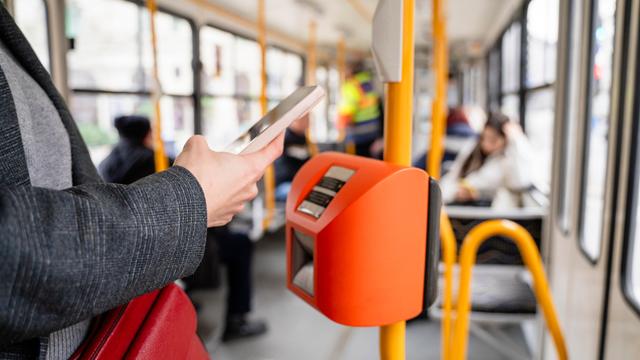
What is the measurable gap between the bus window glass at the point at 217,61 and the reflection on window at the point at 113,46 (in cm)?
39

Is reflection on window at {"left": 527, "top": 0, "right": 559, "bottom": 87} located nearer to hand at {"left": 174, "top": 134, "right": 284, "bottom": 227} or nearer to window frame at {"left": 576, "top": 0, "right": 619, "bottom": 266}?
window frame at {"left": 576, "top": 0, "right": 619, "bottom": 266}

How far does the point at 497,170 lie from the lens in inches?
153

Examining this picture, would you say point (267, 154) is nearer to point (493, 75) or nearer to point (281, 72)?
point (281, 72)

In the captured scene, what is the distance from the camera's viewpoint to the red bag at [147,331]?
0.68 meters

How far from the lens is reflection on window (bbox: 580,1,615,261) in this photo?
6.50ft

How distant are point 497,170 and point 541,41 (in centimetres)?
95

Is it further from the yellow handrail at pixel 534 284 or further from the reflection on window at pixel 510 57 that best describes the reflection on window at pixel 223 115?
the yellow handrail at pixel 534 284

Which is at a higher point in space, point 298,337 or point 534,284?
point 534,284

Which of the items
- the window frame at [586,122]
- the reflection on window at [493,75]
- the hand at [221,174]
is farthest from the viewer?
the reflection on window at [493,75]

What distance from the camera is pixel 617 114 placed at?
61.6 inches

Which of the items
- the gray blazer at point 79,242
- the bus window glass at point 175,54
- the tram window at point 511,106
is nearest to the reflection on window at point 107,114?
the bus window glass at point 175,54

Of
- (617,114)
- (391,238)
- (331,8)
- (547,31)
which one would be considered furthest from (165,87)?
(391,238)

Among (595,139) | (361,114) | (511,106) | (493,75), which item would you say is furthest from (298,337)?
(493,75)

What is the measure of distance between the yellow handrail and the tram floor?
1581mm
